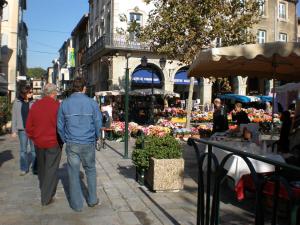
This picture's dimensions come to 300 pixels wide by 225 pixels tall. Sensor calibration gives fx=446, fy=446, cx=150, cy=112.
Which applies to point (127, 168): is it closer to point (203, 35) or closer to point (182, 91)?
point (203, 35)

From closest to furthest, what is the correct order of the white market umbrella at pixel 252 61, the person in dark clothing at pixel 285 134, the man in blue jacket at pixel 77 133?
the man in blue jacket at pixel 77 133 → the white market umbrella at pixel 252 61 → the person in dark clothing at pixel 285 134

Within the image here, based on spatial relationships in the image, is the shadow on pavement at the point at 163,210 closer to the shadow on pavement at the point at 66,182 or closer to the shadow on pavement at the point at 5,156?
the shadow on pavement at the point at 66,182

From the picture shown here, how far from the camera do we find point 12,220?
18.4 ft

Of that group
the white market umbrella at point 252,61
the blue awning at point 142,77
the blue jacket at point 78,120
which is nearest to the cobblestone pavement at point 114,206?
the blue jacket at point 78,120

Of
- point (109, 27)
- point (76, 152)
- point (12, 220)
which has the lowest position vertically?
point (12, 220)

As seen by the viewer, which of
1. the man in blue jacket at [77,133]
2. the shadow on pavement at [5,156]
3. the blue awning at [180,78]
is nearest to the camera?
the man in blue jacket at [77,133]

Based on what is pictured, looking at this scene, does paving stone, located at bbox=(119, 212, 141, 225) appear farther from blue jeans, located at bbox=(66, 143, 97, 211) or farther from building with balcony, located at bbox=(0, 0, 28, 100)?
building with balcony, located at bbox=(0, 0, 28, 100)

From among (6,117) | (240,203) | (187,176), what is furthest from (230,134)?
(6,117)

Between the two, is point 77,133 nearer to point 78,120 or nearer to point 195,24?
point 78,120

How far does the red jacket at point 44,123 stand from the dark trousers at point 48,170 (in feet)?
0.33

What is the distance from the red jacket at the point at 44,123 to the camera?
664cm

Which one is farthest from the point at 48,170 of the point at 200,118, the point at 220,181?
the point at 200,118

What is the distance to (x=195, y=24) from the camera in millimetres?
19344

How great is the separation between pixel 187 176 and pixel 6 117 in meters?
14.2
